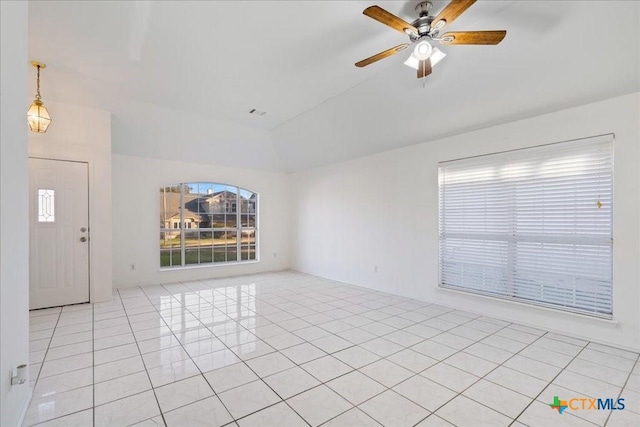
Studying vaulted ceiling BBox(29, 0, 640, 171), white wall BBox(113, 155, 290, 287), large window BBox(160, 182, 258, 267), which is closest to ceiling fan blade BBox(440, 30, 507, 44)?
vaulted ceiling BBox(29, 0, 640, 171)

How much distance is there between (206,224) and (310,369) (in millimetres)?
4871

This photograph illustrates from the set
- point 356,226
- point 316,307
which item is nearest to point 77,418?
point 316,307

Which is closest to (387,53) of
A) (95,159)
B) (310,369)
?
(310,369)

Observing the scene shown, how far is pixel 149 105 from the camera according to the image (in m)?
4.64

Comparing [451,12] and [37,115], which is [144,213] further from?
[451,12]

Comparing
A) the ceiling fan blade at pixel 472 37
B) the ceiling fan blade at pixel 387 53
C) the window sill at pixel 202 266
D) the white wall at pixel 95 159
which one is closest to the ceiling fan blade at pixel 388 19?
the ceiling fan blade at pixel 387 53

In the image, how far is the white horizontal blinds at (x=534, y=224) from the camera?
10.1 ft

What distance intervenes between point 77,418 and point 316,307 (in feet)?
9.37

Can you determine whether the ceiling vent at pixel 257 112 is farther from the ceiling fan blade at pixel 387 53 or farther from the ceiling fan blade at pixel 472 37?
the ceiling fan blade at pixel 472 37

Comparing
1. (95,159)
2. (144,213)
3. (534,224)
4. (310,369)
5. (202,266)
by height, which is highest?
(95,159)

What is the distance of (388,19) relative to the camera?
226 centimetres

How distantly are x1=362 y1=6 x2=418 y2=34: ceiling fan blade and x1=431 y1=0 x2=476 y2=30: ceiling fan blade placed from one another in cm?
18

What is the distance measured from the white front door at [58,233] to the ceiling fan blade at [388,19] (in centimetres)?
464

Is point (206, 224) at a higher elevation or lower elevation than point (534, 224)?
lower
